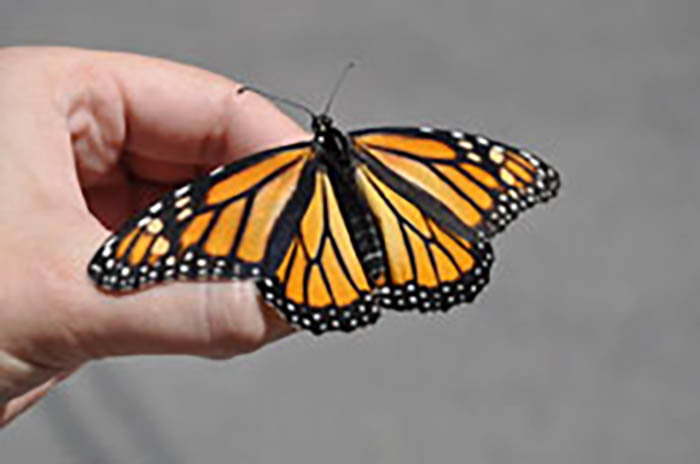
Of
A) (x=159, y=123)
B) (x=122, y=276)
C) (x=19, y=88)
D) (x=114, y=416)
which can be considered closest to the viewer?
(x=122, y=276)

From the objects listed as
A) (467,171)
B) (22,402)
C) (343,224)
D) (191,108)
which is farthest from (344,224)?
(22,402)

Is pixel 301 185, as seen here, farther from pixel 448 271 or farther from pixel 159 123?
pixel 159 123

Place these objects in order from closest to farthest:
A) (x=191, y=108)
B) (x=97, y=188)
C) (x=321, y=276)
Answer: (x=321, y=276)
(x=191, y=108)
(x=97, y=188)

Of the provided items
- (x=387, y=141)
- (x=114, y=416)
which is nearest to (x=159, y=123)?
(x=387, y=141)

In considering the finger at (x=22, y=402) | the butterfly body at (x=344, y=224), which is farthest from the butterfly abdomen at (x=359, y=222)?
the finger at (x=22, y=402)

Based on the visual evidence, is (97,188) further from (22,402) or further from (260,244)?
(260,244)

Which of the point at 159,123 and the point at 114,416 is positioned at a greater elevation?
the point at 159,123

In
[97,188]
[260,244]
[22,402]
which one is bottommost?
[22,402]
